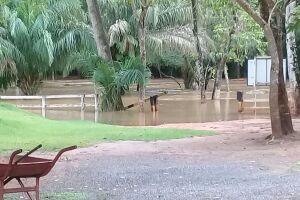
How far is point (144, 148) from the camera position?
15.1 metres

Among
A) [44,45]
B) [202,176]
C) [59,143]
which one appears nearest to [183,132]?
[59,143]

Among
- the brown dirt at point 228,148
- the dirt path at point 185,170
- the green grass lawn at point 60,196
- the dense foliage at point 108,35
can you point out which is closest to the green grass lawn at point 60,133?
the brown dirt at point 228,148

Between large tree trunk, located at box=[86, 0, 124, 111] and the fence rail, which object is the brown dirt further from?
large tree trunk, located at box=[86, 0, 124, 111]

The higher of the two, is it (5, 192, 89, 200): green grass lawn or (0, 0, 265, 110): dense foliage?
(0, 0, 265, 110): dense foliage

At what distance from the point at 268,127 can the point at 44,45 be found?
1833 cm

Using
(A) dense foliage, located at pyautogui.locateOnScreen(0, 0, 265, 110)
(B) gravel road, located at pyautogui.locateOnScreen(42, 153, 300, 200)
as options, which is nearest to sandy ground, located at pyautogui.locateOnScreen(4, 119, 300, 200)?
(B) gravel road, located at pyautogui.locateOnScreen(42, 153, 300, 200)

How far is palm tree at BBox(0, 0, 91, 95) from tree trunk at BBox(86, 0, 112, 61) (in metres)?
5.40

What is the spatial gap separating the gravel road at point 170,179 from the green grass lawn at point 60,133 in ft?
9.98

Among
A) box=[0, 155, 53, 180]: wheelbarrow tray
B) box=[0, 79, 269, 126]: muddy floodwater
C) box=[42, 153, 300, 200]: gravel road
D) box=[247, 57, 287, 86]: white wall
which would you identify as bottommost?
box=[0, 79, 269, 126]: muddy floodwater

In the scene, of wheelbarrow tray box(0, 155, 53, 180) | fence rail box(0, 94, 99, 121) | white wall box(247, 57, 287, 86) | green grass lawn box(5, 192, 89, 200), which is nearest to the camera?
wheelbarrow tray box(0, 155, 53, 180)

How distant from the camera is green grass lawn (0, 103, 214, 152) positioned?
1600 centimetres

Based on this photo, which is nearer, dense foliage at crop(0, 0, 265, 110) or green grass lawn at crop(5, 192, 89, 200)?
green grass lawn at crop(5, 192, 89, 200)

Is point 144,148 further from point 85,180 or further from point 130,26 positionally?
point 130,26

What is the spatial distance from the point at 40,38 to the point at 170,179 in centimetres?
2612
